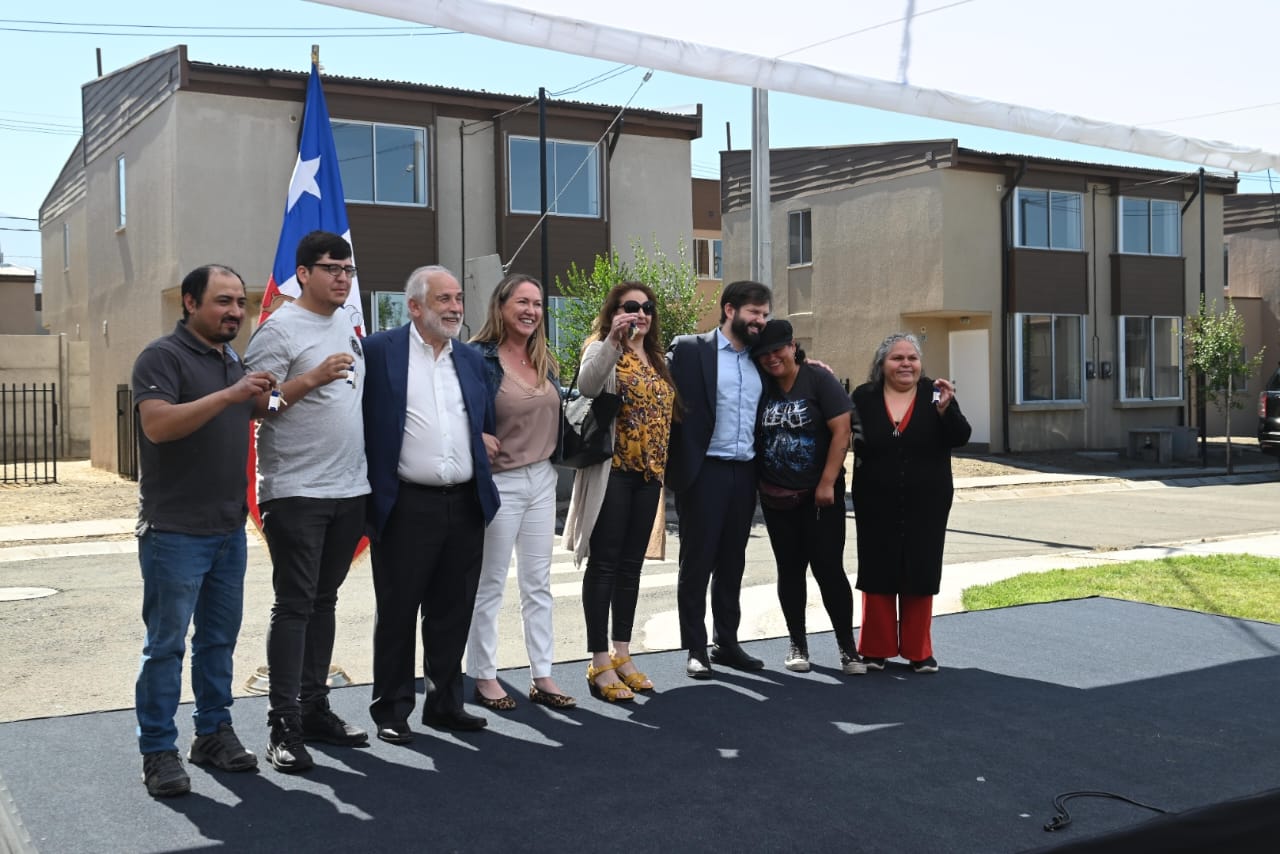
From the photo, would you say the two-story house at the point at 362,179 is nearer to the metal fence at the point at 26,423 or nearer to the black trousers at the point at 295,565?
the metal fence at the point at 26,423

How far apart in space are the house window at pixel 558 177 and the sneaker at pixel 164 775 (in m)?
17.1

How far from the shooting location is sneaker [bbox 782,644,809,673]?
20.3ft

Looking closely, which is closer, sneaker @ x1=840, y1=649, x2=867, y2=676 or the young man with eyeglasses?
the young man with eyeglasses

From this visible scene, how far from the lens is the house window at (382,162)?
19.6m

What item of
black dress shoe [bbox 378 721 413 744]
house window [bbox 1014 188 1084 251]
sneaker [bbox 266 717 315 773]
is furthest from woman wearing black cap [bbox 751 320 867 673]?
house window [bbox 1014 188 1084 251]

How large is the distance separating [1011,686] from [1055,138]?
115 inches

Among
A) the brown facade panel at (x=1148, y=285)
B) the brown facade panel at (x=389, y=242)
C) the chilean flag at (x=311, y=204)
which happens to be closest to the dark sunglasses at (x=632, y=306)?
the chilean flag at (x=311, y=204)

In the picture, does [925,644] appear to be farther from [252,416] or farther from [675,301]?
[675,301]

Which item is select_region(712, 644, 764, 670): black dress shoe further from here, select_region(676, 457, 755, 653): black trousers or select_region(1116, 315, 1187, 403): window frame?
select_region(1116, 315, 1187, 403): window frame

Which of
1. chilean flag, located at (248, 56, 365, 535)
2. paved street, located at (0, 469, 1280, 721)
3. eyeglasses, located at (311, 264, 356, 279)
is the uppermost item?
chilean flag, located at (248, 56, 365, 535)

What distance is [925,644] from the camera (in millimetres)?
6191

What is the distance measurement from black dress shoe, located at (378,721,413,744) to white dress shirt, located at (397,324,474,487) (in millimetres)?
972

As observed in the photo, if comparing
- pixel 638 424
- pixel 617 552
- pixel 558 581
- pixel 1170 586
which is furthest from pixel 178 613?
pixel 1170 586

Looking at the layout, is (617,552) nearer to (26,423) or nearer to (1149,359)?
(26,423)
